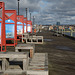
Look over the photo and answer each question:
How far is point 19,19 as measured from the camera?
28.1 metres

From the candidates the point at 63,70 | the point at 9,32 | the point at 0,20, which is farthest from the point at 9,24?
the point at 63,70

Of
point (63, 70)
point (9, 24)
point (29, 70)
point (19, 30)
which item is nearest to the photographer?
point (29, 70)

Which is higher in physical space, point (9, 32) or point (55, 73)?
point (9, 32)

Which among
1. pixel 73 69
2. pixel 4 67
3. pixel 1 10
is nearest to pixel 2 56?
pixel 4 67

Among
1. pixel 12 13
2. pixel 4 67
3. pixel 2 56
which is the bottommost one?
pixel 4 67

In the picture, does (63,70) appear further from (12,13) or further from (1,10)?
(12,13)

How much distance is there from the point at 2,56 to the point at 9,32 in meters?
10.9

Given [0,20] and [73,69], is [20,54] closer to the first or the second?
[73,69]

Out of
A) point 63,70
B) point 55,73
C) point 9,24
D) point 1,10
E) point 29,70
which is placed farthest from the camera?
point 9,24

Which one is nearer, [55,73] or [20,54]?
[20,54]

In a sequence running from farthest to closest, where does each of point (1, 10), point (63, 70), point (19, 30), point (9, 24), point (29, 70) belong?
point (19, 30), point (9, 24), point (1, 10), point (63, 70), point (29, 70)

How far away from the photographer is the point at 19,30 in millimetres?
27297

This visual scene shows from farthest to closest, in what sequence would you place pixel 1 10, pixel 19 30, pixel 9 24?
1. pixel 19 30
2. pixel 9 24
3. pixel 1 10

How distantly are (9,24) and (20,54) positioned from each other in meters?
11.0
